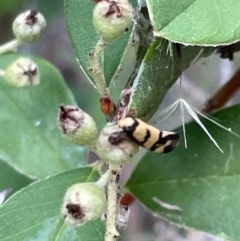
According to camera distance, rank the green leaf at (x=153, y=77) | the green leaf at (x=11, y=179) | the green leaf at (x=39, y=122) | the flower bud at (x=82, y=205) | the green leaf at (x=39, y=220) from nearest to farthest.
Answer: the flower bud at (x=82, y=205) → the green leaf at (x=153, y=77) → the green leaf at (x=39, y=220) → the green leaf at (x=39, y=122) → the green leaf at (x=11, y=179)

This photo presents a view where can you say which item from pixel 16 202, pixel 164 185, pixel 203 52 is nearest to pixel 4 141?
pixel 16 202

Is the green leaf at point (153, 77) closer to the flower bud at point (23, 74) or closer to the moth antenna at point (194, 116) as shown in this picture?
the moth antenna at point (194, 116)

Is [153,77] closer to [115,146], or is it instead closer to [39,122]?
[115,146]

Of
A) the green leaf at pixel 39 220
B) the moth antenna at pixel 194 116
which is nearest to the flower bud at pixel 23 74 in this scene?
the green leaf at pixel 39 220

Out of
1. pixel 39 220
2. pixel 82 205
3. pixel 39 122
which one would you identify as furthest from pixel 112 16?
pixel 39 122

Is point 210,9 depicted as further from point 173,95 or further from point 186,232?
point 186,232

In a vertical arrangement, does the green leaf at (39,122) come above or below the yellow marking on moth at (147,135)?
below
